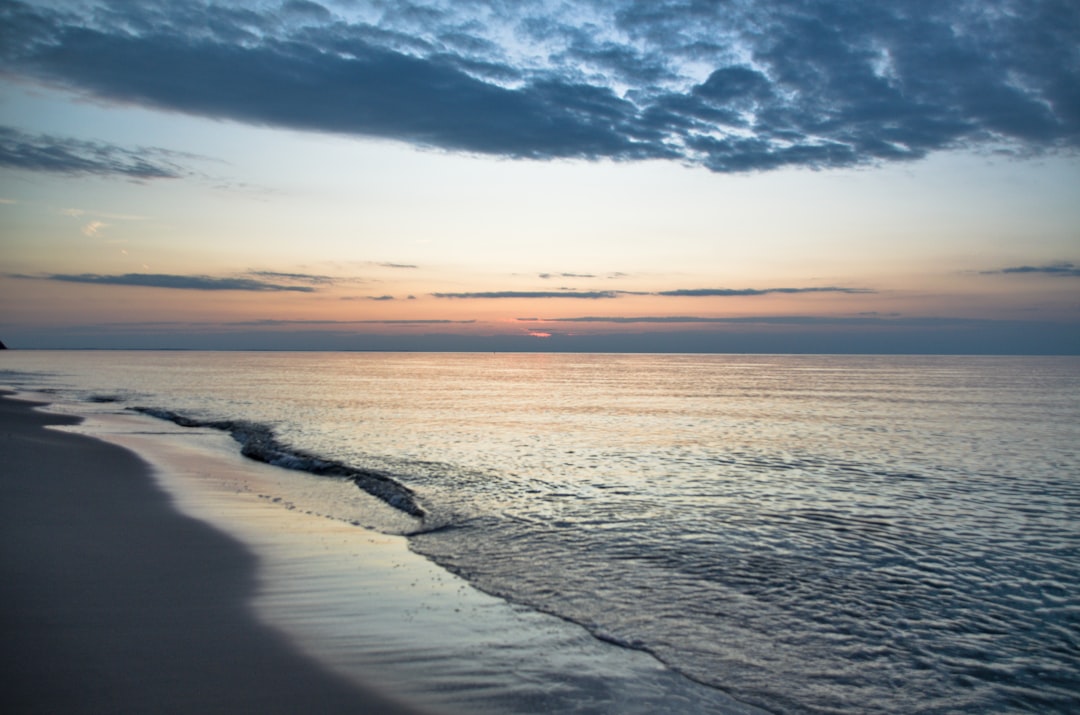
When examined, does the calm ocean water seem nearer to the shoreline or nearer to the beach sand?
the shoreline

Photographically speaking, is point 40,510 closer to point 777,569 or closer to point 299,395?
point 777,569

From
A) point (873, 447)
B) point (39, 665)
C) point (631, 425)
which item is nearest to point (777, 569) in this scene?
point (39, 665)

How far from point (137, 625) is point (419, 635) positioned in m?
3.43

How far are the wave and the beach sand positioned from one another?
17.5 feet

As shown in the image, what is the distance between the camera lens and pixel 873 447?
27.9m

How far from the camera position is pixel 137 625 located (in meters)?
7.73

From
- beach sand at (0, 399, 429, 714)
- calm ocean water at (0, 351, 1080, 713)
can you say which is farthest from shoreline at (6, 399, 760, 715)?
calm ocean water at (0, 351, 1080, 713)

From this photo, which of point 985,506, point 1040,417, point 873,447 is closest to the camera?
point 985,506

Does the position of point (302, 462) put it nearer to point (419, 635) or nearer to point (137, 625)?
point (137, 625)

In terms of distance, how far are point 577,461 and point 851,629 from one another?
50.8 feet

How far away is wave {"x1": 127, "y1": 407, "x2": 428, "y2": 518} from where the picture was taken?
17.5 m

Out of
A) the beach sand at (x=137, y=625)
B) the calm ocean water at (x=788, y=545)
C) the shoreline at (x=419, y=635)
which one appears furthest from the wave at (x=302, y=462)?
the beach sand at (x=137, y=625)

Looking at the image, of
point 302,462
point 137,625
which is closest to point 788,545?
point 137,625

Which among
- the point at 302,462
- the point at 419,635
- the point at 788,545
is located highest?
the point at 419,635
